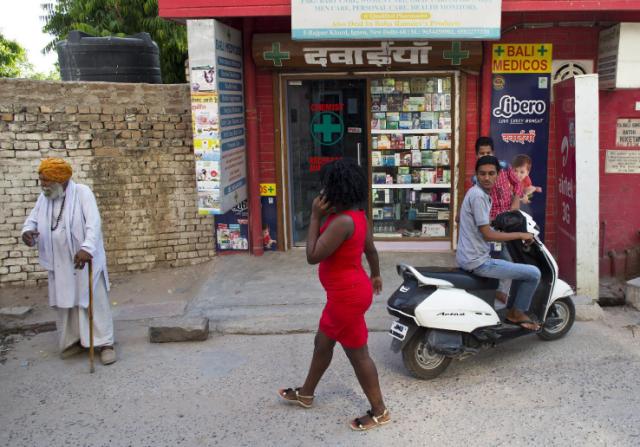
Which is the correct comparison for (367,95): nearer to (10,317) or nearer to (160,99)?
(160,99)

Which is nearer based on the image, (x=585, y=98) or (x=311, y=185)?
(x=585, y=98)

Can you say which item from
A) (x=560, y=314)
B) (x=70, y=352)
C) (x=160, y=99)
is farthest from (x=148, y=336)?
(x=560, y=314)

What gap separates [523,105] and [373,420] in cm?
467

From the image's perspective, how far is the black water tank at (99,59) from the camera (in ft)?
26.6

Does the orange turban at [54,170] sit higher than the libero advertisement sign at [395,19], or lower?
lower

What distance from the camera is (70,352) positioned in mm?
5336

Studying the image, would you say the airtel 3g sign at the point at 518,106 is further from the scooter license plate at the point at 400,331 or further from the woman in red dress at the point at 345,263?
the woman in red dress at the point at 345,263

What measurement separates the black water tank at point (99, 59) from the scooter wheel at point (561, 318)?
19.8ft

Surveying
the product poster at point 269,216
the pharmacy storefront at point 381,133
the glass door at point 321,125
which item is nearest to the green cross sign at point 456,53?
the pharmacy storefront at point 381,133

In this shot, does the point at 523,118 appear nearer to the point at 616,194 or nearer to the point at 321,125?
the point at 616,194

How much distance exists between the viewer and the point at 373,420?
3990mm

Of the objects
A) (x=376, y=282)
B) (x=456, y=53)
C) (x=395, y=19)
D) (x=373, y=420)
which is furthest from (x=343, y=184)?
(x=456, y=53)

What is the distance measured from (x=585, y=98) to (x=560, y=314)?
2109 mm

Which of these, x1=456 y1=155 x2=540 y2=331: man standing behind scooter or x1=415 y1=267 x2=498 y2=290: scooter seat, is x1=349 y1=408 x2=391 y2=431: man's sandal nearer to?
x1=415 y1=267 x2=498 y2=290: scooter seat
